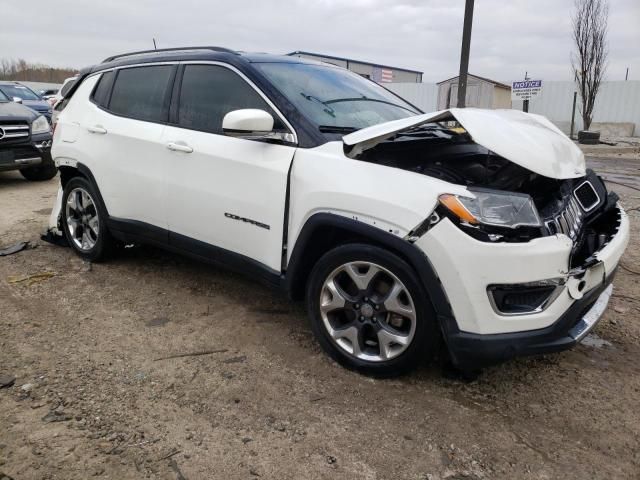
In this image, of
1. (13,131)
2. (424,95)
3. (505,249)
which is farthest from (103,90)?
(424,95)

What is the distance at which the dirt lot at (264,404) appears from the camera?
2207 mm

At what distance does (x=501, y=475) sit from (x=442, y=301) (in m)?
0.76

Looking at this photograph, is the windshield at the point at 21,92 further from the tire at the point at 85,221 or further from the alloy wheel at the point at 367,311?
the alloy wheel at the point at 367,311

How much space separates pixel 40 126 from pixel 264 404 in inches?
303

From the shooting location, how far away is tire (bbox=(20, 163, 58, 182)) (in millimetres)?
8961

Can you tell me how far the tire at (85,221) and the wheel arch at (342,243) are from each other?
213 cm

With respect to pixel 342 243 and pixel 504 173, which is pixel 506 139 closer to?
pixel 504 173

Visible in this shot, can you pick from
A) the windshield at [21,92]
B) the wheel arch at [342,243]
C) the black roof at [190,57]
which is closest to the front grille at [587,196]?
the wheel arch at [342,243]

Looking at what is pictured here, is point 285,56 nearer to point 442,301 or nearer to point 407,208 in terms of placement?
point 407,208

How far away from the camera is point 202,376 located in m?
2.87

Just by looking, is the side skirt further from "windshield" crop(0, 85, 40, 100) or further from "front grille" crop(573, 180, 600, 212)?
"windshield" crop(0, 85, 40, 100)

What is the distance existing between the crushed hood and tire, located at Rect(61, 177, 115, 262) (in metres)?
2.64

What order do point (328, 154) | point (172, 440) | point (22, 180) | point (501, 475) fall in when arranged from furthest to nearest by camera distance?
point (22, 180) < point (328, 154) < point (172, 440) < point (501, 475)

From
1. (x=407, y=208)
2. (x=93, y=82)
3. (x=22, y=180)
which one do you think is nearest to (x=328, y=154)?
(x=407, y=208)
